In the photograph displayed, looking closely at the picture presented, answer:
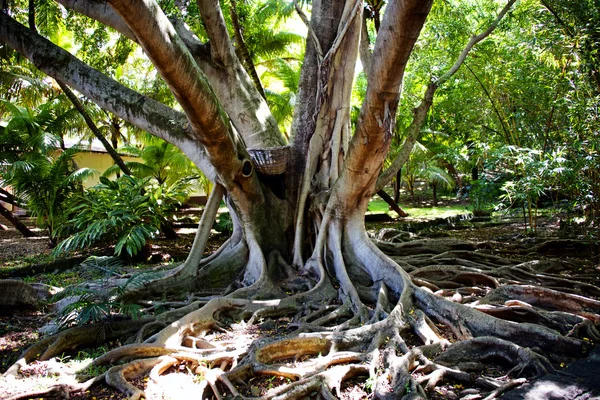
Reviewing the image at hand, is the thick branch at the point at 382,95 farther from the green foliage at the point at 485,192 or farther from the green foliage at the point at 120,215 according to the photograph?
the green foliage at the point at 120,215

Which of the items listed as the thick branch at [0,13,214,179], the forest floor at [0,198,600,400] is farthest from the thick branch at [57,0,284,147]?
the forest floor at [0,198,600,400]

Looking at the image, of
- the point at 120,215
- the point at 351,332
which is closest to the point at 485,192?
the point at 351,332

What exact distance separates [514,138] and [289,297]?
648 centimetres

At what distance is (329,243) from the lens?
6328mm

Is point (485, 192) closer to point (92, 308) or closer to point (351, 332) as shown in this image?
point (351, 332)

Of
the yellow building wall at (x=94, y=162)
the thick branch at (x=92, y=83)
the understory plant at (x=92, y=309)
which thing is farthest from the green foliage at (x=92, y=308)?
the yellow building wall at (x=94, y=162)

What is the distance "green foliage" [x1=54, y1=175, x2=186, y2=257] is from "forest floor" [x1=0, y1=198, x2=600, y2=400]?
50 cm

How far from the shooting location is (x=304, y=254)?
6754 mm

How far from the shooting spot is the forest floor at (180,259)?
344cm

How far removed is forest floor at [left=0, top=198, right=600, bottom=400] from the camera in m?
3.44

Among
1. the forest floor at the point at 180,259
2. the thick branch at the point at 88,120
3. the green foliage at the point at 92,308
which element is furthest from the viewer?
the thick branch at the point at 88,120

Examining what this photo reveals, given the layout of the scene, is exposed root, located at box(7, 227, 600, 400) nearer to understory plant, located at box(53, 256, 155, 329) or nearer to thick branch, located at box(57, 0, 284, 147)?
understory plant, located at box(53, 256, 155, 329)

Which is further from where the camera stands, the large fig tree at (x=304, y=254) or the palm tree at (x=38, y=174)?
the palm tree at (x=38, y=174)

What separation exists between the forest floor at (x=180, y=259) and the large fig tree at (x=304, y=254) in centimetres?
10
